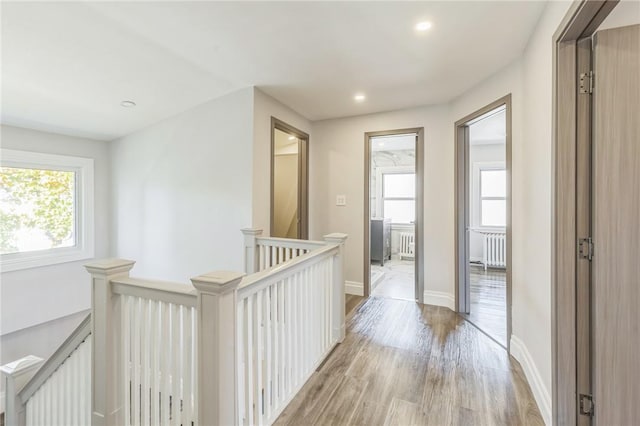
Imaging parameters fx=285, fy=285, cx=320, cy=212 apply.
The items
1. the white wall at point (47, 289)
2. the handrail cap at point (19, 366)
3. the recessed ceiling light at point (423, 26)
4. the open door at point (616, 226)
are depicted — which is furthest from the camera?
the white wall at point (47, 289)

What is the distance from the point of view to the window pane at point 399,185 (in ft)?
20.8

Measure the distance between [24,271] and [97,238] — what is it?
784mm

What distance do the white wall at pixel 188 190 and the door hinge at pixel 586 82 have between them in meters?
2.44

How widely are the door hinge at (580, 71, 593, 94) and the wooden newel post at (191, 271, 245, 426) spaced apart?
1.86 meters

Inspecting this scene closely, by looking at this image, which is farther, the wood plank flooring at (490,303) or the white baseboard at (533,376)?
the wood plank flooring at (490,303)

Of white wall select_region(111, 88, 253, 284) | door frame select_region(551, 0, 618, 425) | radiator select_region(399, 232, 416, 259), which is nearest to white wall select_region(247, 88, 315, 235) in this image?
white wall select_region(111, 88, 253, 284)

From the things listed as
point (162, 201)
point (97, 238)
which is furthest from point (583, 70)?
point (97, 238)

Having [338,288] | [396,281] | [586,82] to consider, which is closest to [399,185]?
[396,281]

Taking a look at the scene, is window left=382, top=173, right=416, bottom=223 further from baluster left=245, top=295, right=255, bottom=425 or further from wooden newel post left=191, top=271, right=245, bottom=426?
wooden newel post left=191, top=271, right=245, bottom=426

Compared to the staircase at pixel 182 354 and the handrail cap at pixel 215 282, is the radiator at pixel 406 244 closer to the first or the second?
the staircase at pixel 182 354

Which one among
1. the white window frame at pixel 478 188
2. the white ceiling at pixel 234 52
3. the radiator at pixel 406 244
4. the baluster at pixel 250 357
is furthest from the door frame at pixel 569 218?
the radiator at pixel 406 244

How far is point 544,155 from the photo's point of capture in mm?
1694

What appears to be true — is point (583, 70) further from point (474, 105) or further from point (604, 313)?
point (474, 105)

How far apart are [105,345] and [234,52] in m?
2.13
